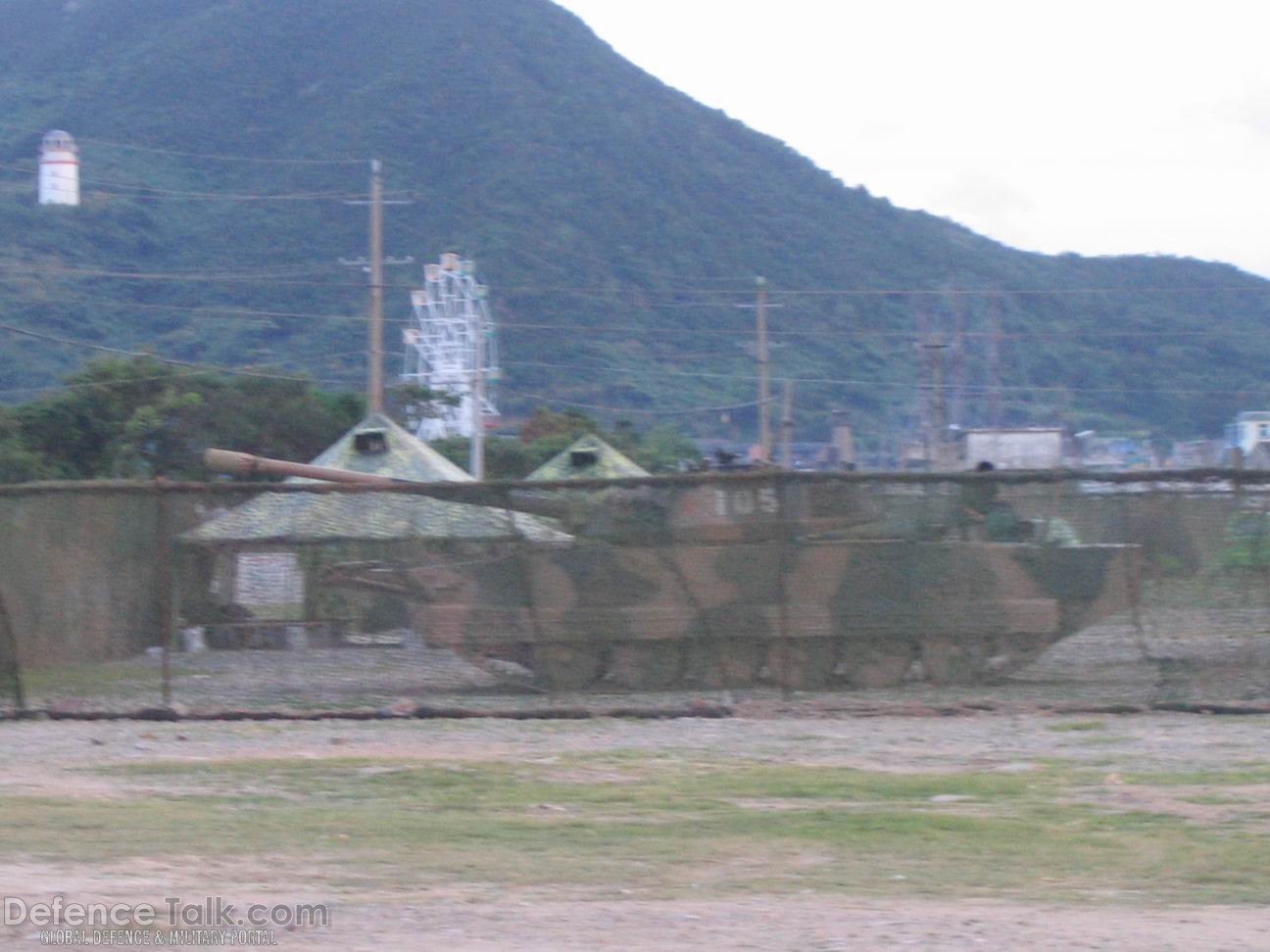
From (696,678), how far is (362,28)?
385ft

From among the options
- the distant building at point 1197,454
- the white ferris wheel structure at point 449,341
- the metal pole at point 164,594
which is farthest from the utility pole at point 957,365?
the metal pole at point 164,594

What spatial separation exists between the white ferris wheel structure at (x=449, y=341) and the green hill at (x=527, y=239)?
3.07 metres

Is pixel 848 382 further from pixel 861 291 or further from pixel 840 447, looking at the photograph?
pixel 840 447

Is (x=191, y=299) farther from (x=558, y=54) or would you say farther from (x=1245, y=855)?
(x=1245, y=855)

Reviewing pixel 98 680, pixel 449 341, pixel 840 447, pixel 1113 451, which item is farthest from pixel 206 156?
pixel 98 680

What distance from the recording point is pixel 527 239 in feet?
273

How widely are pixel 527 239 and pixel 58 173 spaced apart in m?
24.1

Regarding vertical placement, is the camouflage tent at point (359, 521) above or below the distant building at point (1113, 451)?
below

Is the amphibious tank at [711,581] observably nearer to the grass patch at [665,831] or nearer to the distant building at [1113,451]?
the grass patch at [665,831]

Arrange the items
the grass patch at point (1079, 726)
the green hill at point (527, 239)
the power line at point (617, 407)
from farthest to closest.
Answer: the green hill at point (527, 239), the power line at point (617, 407), the grass patch at point (1079, 726)

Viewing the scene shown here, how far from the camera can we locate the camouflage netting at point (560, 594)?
12.1m

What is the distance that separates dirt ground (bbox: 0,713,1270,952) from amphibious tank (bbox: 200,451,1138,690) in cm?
174

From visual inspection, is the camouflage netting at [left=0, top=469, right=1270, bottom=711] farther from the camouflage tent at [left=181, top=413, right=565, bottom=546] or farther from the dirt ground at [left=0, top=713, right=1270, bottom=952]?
the dirt ground at [left=0, top=713, right=1270, bottom=952]

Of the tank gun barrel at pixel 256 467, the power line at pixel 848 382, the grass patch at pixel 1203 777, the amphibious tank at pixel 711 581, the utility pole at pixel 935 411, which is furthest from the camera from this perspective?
the power line at pixel 848 382
